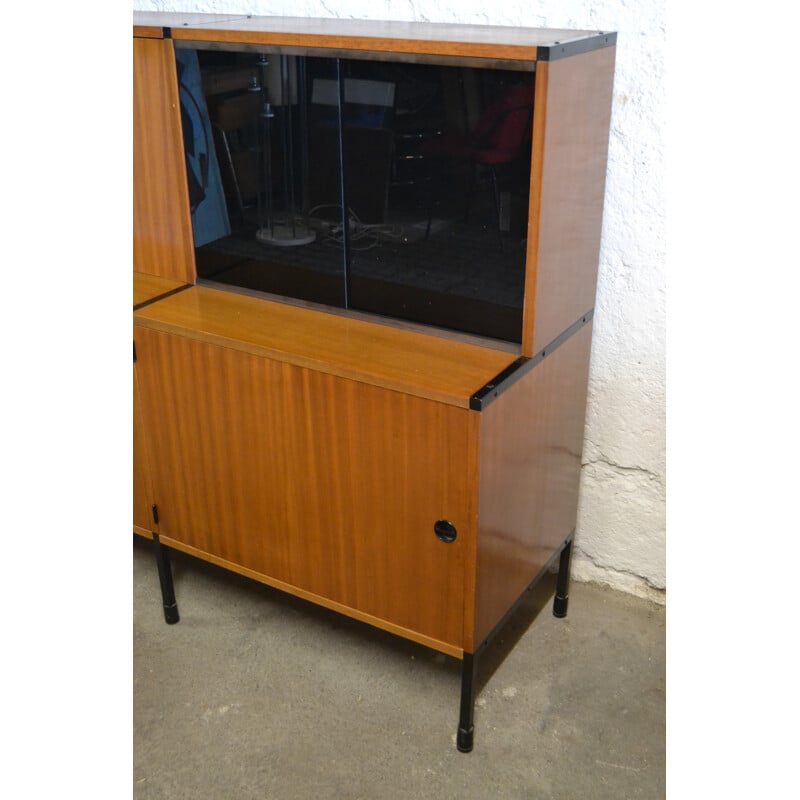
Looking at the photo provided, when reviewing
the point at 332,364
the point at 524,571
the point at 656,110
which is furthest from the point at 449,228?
the point at 524,571

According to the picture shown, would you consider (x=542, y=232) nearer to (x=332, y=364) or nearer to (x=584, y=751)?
(x=332, y=364)

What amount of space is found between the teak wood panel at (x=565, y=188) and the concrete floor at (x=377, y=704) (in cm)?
78

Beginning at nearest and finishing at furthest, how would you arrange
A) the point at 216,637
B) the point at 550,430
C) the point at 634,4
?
the point at 634,4
the point at 550,430
the point at 216,637

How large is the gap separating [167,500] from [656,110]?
1319 mm

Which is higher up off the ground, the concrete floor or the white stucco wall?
the white stucco wall

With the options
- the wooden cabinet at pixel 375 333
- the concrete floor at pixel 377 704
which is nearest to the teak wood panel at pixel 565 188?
the wooden cabinet at pixel 375 333

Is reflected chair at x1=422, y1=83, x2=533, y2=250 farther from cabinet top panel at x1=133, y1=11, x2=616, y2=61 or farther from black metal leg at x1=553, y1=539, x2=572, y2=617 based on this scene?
black metal leg at x1=553, y1=539, x2=572, y2=617

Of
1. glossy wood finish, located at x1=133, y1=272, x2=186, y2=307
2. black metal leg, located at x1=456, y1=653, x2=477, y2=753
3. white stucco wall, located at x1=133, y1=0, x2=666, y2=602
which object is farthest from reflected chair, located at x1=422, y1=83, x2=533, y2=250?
black metal leg, located at x1=456, y1=653, x2=477, y2=753

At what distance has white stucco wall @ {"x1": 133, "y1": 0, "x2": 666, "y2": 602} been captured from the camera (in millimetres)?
1770

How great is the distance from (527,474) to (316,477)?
0.41m

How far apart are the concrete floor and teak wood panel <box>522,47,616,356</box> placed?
2.55 feet

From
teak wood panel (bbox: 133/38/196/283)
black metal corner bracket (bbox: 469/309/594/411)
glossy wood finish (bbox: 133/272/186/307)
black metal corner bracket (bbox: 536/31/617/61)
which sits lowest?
black metal corner bracket (bbox: 469/309/594/411)

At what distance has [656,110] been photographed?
1.77 m

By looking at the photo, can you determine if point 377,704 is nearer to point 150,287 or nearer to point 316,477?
point 316,477
